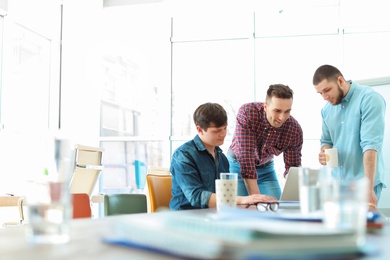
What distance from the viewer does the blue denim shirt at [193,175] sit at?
2527mm

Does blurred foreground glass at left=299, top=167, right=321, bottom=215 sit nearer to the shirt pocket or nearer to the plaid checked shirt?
the plaid checked shirt

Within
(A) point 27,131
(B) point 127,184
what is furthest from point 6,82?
(B) point 127,184

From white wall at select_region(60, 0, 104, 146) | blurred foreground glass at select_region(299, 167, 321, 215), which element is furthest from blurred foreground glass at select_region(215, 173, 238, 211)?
white wall at select_region(60, 0, 104, 146)

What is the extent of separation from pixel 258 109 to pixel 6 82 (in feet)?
12.8

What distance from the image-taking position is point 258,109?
11.0 feet

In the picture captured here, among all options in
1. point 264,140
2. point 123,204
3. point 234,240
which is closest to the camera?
point 234,240

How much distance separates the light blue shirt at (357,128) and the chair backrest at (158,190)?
3.06ft

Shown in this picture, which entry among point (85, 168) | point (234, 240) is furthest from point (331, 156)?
point (85, 168)

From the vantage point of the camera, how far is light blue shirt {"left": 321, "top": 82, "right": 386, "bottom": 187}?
3074 millimetres

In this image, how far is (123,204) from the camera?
8.33 feet

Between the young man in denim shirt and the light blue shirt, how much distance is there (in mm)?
775

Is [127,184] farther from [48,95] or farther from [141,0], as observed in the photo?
[141,0]

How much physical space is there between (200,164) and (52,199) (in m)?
1.86

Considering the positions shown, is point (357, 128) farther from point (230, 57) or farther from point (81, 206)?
point (230, 57)
